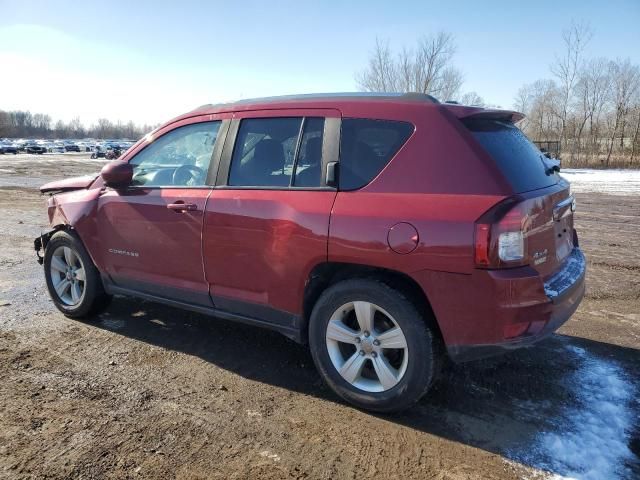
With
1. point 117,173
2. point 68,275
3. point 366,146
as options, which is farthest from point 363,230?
point 68,275

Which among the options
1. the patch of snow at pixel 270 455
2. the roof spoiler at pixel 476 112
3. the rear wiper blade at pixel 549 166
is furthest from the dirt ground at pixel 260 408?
the roof spoiler at pixel 476 112

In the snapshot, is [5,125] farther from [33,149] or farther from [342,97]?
[342,97]

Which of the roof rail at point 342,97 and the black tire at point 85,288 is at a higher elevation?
the roof rail at point 342,97

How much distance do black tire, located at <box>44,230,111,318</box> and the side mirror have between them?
82cm

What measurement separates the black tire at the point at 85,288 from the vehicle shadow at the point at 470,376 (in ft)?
0.58

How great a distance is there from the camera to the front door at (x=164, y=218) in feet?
12.2

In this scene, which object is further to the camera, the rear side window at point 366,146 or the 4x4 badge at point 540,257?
the rear side window at point 366,146

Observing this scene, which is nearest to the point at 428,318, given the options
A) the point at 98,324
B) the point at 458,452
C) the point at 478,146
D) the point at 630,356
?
the point at 458,452

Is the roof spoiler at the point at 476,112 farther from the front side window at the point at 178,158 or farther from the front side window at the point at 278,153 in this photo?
the front side window at the point at 178,158

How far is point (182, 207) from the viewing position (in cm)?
369

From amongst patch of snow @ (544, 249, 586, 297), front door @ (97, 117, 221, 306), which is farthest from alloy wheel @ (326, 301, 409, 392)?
front door @ (97, 117, 221, 306)

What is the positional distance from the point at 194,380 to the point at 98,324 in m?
1.56

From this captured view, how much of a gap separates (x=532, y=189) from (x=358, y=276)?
3.78ft

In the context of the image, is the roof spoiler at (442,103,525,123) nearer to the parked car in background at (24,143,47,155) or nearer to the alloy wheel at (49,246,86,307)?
the alloy wheel at (49,246,86,307)
